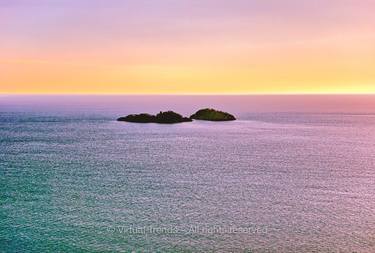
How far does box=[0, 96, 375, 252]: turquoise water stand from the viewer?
43469 millimetres

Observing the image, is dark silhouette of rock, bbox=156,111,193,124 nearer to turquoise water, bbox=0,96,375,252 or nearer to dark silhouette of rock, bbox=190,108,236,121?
dark silhouette of rock, bbox=190,108,236,121

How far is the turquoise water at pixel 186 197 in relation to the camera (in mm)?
43469

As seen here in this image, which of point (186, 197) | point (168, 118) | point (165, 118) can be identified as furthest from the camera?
point (165, 118)

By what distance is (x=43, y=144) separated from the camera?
112125mm

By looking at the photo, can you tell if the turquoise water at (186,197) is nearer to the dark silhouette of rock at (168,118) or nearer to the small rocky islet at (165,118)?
the dark silhouette of rock at (168,118)

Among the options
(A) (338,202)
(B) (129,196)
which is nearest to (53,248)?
(B) (129,196)

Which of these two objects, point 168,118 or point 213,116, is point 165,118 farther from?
point 213,116

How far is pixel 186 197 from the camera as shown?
193ft

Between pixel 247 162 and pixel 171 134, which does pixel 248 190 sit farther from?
pixel 171 134

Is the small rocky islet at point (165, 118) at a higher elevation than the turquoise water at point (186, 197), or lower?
higher

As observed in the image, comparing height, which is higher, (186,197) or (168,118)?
(168,118)

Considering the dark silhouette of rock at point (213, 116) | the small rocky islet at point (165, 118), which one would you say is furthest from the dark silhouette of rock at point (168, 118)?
the dark silhouette of rock at point (213, 116)

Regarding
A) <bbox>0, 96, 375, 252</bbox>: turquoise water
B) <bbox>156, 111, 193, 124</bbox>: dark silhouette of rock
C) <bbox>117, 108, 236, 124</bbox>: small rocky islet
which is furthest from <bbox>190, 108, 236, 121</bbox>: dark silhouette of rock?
<bbox>0, 96, 375, 252</bbox>: turquoise water

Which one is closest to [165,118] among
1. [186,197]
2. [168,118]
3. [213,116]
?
[168,118]
